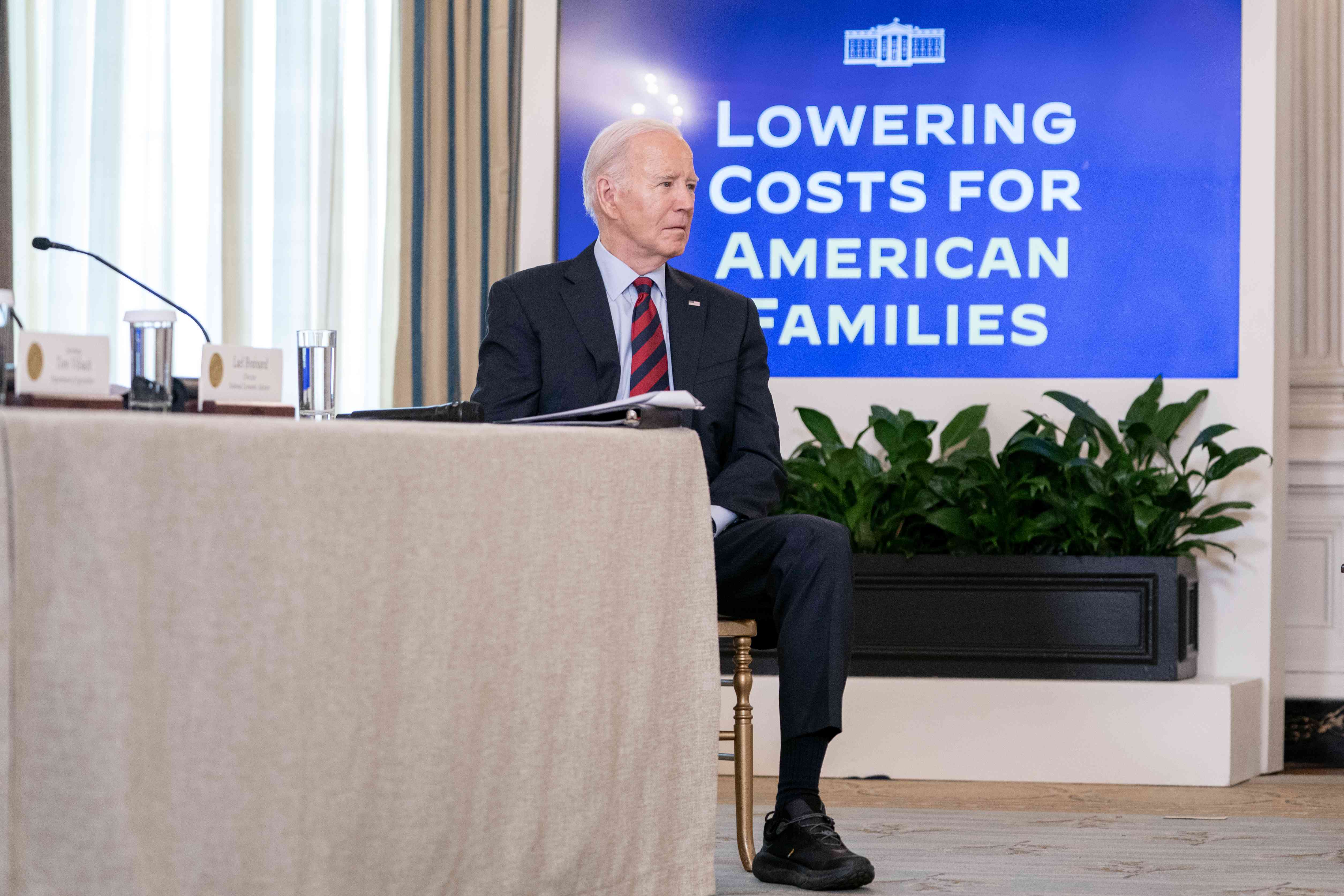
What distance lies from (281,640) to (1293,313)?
130 inches

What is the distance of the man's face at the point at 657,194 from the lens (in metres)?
2.28

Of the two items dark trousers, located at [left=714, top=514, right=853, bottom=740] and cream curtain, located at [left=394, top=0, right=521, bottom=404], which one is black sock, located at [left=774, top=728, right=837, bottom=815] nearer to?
dark trousers, located at [left=714, top=514, right=853, bottom=740]

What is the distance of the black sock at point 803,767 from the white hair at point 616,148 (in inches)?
37.4

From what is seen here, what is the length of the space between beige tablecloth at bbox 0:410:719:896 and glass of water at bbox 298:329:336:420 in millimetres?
311

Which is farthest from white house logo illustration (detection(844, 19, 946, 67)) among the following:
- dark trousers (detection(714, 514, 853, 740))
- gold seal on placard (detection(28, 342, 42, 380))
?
gold seal on placard (detection(28, 342, 42, 380))

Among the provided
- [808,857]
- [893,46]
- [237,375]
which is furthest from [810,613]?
[893,46]

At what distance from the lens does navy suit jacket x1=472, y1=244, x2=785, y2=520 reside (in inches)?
88.3

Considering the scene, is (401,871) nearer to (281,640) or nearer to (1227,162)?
(281,640)

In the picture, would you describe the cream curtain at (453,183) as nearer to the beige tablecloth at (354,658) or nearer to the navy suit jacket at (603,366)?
the navy suit jacket at (603,366)

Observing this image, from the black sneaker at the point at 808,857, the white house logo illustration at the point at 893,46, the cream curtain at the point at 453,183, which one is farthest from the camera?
the cream curtain at the point at 453,183

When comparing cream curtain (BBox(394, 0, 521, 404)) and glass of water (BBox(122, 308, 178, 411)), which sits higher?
cream curtain (BBox(394, 0, 521, 404))

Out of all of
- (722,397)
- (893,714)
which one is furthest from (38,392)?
(893,714)

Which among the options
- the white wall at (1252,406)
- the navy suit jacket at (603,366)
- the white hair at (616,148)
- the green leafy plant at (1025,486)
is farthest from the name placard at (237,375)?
the white wall at (1252,406)

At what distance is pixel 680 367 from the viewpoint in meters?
2.26
